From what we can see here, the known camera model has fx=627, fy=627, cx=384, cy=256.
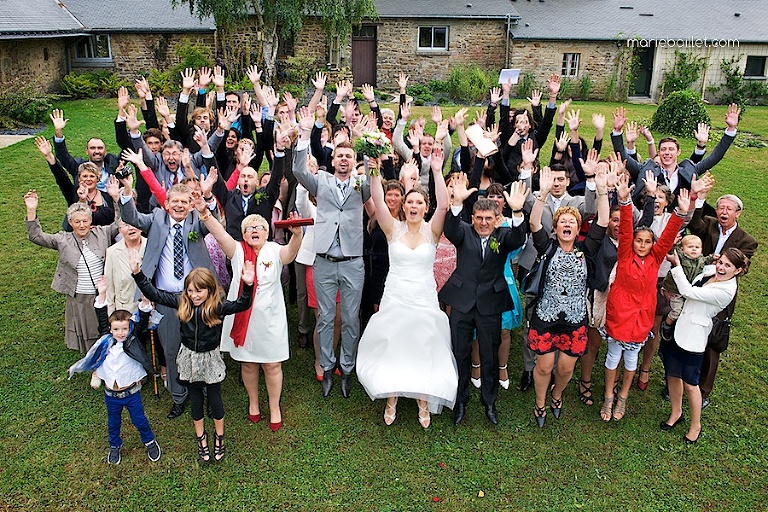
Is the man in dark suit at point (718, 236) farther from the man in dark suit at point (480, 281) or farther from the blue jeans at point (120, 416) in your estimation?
the blue jeans at point (120, 416)

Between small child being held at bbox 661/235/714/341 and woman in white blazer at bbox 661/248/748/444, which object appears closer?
woman in white blazer at bbox 661/248/748/444

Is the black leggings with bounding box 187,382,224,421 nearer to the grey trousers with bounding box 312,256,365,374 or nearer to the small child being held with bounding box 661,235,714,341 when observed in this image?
the grey trousers with bounding box 312,256,365,374

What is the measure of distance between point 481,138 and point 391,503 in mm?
3296

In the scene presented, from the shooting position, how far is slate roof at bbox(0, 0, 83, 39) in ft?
62.1

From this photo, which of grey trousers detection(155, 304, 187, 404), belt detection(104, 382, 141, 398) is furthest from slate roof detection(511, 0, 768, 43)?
belt detection(104, 382, 141, 398)

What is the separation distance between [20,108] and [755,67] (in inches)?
→ 1110

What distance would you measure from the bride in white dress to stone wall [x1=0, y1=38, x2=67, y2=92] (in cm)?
1876

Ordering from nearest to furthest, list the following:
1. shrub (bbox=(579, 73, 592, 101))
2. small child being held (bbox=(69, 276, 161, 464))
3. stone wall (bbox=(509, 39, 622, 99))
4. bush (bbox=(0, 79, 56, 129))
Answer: small child being held (bbox=(69, 276, 161, 464)), bush (bbox=(0, 79, 56, 129)), shrub (bbox=(579, 73, 592, 101)), stone wall (bbox=(509, 39, 622, 99))

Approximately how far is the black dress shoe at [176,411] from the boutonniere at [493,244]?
314 cm

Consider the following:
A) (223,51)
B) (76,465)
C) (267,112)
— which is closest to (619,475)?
(76,465)

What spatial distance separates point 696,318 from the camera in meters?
5.23

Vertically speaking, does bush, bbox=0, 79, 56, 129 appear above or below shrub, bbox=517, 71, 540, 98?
below

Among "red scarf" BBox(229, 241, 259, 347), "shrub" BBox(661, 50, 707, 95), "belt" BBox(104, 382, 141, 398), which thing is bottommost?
"belt" BBox(104, 382, 141, 398)

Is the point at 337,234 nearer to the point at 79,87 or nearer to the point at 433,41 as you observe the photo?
the point at 79,87
